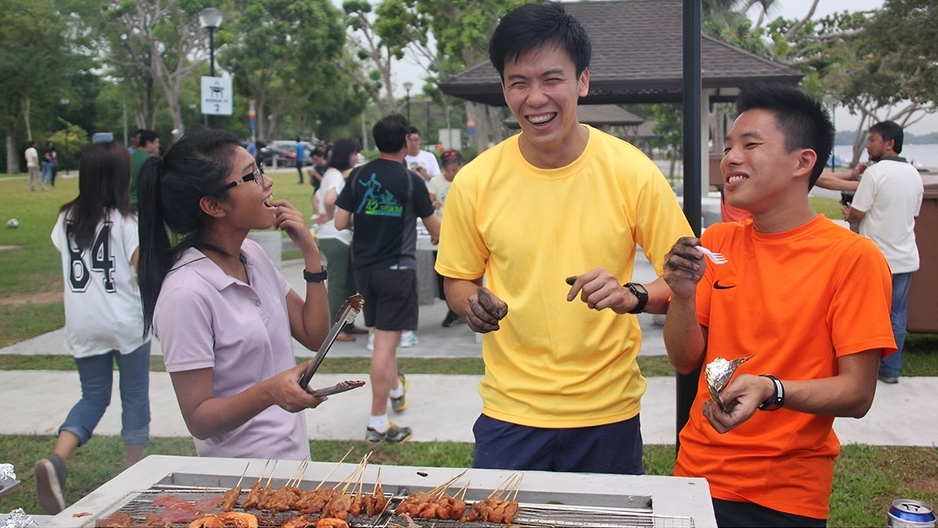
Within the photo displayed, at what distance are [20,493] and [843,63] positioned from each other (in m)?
39.2

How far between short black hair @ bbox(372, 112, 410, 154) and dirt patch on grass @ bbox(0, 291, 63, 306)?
6.50 m

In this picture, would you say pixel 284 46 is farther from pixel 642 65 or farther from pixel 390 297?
pixel 390 297

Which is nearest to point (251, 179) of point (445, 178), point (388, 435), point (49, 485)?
point (49, 485)

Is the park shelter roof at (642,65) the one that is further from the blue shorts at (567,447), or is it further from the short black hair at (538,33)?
the blue shorts at (567,447)

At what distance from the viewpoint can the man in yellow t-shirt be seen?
2.45 m

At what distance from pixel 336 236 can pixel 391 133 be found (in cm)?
186

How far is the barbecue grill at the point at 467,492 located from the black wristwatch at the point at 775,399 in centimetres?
24

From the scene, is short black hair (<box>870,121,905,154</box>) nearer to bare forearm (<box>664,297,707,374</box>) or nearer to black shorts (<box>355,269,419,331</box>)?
black shorts (<box>355,269,419,331</box>)

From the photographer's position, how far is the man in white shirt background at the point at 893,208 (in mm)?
6465

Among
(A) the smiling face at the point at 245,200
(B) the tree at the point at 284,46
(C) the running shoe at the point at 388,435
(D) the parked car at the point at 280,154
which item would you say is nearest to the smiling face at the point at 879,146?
(C) the running shoe at the point at 388,435

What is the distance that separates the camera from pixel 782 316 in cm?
226

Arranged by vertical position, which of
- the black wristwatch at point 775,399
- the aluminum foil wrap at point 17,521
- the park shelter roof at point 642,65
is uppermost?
the park shelter roof at point 642,65

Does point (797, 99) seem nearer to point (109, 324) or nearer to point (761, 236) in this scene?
point (761, 236)

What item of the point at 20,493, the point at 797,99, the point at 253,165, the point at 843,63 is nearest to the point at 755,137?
the point at 797,99
